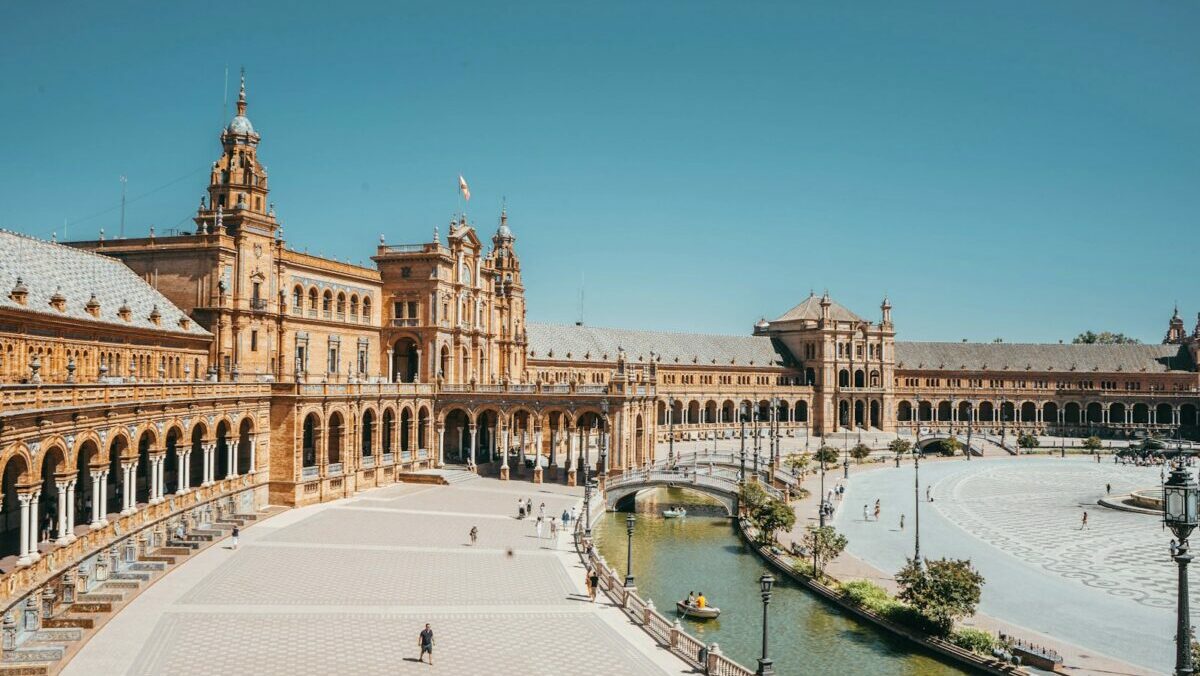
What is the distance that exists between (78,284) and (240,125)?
2096 centimetres

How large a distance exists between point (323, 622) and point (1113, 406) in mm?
143676

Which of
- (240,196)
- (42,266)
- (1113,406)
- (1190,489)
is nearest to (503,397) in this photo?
(240,196)

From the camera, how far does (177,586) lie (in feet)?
127

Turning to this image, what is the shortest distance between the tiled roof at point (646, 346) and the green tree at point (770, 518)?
59.3 metres

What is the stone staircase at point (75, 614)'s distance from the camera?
90.6ft

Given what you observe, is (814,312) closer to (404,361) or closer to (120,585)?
(404,361)

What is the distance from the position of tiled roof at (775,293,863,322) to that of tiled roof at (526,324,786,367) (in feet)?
18.9

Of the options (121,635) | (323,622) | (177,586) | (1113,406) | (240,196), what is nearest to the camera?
(121,635)

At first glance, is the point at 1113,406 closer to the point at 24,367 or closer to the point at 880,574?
the point at 880,574

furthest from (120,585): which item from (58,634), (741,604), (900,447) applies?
(900,447)

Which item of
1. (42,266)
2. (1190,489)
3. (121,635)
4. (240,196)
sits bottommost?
(121,635)

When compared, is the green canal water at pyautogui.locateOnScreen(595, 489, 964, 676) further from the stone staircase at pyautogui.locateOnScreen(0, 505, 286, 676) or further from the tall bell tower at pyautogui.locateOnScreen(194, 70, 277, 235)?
the tall bell tower at pyautogui.locateOnScreen(194, 70, 277, 235)

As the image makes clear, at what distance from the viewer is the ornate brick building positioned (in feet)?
135

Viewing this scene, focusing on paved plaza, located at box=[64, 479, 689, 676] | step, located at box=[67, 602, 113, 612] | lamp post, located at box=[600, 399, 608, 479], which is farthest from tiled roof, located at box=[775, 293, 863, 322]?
step, located at box=[67, 602, 113, 612]
